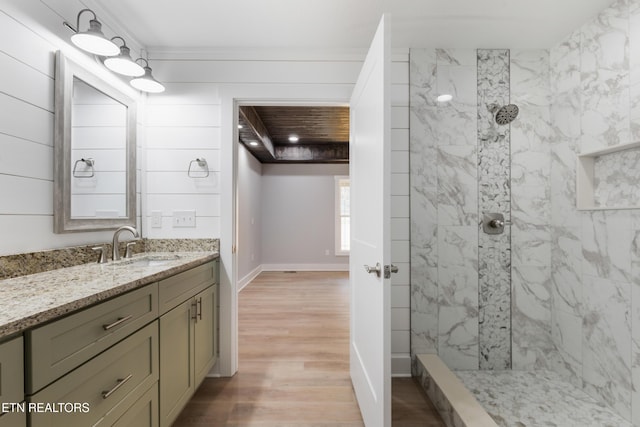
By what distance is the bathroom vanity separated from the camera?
30.3 inches

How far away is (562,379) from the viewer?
2113mm

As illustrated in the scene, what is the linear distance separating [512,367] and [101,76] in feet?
11.4

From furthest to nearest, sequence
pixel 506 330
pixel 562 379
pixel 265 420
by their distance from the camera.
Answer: pixel 506 330 → pixel 562 379 → pixel 265 420

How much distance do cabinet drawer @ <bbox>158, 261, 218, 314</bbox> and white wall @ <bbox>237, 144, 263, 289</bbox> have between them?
261 centimetres

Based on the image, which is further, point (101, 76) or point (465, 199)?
point (465, 199)

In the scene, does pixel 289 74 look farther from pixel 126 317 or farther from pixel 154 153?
pixel 126 317

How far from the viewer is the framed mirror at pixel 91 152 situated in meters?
1.55

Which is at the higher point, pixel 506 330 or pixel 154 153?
pixel 154 153

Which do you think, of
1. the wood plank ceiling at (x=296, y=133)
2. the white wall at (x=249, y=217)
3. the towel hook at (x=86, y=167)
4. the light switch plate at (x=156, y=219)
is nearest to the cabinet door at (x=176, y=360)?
the light switch plate at (x=156, y=219)

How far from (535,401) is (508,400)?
0.16 meters

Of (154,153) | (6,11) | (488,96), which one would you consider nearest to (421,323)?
(488,96)

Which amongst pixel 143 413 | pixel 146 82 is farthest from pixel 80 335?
pixel 146 82

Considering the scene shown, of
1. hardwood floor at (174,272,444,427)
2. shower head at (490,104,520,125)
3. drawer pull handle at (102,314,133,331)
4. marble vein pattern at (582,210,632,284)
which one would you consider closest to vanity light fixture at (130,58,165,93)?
drawer pull handle at (102,314,133,331)

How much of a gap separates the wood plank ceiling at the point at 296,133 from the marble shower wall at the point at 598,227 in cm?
245
